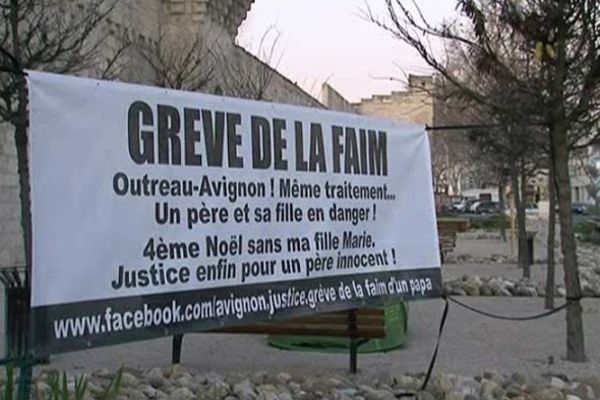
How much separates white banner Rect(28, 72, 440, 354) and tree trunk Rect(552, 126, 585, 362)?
2.31m

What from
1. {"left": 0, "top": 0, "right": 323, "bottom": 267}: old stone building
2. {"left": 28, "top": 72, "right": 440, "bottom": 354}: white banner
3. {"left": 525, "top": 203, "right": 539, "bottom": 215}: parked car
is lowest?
{"left": 28, "top": 72, "right": 440, "bottom": 354}: white banner

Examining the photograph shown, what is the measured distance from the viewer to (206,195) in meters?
4.69

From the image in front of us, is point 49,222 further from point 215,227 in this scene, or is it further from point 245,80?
point 245,80

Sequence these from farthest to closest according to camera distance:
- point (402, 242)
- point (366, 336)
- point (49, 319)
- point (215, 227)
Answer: point (366, 336), point (402, 242), point (215, 227), point (49, 319)

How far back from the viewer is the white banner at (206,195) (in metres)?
3.97

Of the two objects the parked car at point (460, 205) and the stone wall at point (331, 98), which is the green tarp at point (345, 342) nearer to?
the stone wall at point (331, 98)

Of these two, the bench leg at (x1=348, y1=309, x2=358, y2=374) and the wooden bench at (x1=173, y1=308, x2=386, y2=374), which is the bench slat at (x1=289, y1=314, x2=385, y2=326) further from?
the bench leg at (x1=348, y1=309, x2=358, y2=374)

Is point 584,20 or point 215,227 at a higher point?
point 584,20

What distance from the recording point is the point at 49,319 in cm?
388

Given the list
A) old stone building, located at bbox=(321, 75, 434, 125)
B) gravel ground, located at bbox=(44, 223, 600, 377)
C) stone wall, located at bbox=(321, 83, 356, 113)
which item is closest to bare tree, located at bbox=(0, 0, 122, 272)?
gravel ground, located at bbox=(44, 223, 600, 377)

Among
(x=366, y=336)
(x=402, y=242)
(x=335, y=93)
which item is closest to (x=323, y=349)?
(x=366, y=336)

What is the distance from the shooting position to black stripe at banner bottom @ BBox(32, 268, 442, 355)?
12.9 feet

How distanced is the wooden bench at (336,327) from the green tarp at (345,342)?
69 centimetres

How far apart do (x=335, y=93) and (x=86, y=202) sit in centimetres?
2638
